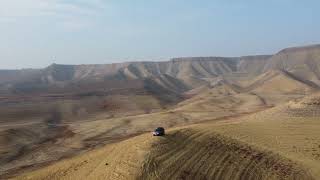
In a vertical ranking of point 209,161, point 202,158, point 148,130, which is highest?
point 202,158

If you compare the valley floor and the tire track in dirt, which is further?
the tire track in dirt

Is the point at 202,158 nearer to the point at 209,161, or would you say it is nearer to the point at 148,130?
the point at 209,161

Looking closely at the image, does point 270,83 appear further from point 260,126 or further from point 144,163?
point 144,163

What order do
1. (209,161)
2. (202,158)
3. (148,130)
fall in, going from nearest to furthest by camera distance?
(209,161)
(202,158)
(148,130)

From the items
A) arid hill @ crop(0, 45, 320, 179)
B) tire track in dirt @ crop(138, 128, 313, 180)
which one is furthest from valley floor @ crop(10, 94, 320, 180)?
arid hill @ crop(0, 45, 320, 179)

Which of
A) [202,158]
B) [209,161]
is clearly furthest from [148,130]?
[209,161]

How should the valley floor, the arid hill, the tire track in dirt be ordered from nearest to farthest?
the valley floor, the tire track in dirt, the arid hill

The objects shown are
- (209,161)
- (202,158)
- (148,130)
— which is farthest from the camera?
(148,130)

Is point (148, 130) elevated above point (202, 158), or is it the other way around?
point (202, 158)

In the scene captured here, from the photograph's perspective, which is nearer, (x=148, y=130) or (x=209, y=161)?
(x=209, y=161)

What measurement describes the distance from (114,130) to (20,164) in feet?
95.2

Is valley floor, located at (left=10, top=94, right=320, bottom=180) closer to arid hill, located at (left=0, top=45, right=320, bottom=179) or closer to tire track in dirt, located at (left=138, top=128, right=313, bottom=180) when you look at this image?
tire track in dirt, located at (left=138, top=128, right=313, bottom=180)

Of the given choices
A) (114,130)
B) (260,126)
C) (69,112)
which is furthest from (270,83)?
(260,126)

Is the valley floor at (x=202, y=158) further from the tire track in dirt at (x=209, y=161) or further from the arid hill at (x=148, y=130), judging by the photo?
the arid hill at (x=148, y=130)
